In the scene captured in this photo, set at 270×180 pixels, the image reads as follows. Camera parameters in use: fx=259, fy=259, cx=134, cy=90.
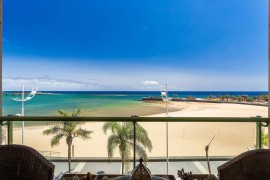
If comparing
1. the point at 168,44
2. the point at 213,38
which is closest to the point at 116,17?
the point at 168,44

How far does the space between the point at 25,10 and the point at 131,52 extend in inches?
853

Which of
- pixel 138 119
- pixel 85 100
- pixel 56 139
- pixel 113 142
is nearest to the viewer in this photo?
pixel 138 119

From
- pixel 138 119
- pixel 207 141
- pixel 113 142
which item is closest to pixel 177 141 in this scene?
pixel 207 141

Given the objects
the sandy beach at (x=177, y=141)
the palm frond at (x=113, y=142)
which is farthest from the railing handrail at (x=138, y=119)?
the sandy beach at (x=177, y=141)

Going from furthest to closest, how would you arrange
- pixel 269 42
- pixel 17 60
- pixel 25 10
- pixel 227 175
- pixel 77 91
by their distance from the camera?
1. pixel 77 91
2. pixel 17 60
3. pixel 25 10
4. pixel 269 42
5. pixel 227 175

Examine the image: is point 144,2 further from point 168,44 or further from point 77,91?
point 77,91

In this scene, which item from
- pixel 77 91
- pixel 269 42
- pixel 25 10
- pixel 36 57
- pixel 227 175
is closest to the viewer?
pixel 227 175

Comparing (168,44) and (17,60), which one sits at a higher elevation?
(168,44)

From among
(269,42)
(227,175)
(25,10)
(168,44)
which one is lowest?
(227,175)

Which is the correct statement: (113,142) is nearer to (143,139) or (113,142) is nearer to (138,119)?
(143,139)

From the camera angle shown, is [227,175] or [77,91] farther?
[77,91]

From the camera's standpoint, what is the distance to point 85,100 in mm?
53938

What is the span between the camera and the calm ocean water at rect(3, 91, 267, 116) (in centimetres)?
4444

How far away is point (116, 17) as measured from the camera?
54.2 m
